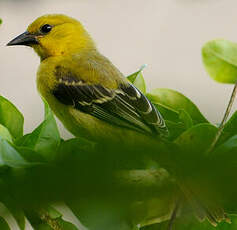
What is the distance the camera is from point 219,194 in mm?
285

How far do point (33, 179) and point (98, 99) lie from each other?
104 cm

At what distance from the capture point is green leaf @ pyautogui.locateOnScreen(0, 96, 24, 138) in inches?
36.8

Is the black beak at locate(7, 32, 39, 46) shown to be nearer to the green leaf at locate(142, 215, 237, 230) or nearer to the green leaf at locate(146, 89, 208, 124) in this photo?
the green leaf at locate(146, 89, 208, 124)

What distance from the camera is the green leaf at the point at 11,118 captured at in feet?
3.07

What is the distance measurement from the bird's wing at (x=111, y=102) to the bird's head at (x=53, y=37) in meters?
0.22

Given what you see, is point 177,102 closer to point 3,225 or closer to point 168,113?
point 168,113

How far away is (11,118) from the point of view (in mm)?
947

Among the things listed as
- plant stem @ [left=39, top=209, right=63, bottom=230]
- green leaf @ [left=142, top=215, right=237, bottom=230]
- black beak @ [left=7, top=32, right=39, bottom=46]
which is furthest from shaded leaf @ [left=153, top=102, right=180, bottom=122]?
black beak @ [left=7, top=32, right=39, bottom=46]

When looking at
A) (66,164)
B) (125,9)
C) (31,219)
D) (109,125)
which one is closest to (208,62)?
(109,125)

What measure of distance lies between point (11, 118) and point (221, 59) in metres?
0.40

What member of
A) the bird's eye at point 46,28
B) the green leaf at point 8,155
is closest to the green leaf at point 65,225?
the green leaf at point 8,155

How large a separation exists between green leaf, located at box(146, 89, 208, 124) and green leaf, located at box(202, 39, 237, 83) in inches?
2.8

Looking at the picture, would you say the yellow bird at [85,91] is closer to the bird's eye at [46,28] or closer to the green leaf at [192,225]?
the bird's eye at [46,28]

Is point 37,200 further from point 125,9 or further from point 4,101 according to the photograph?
point 125,9
